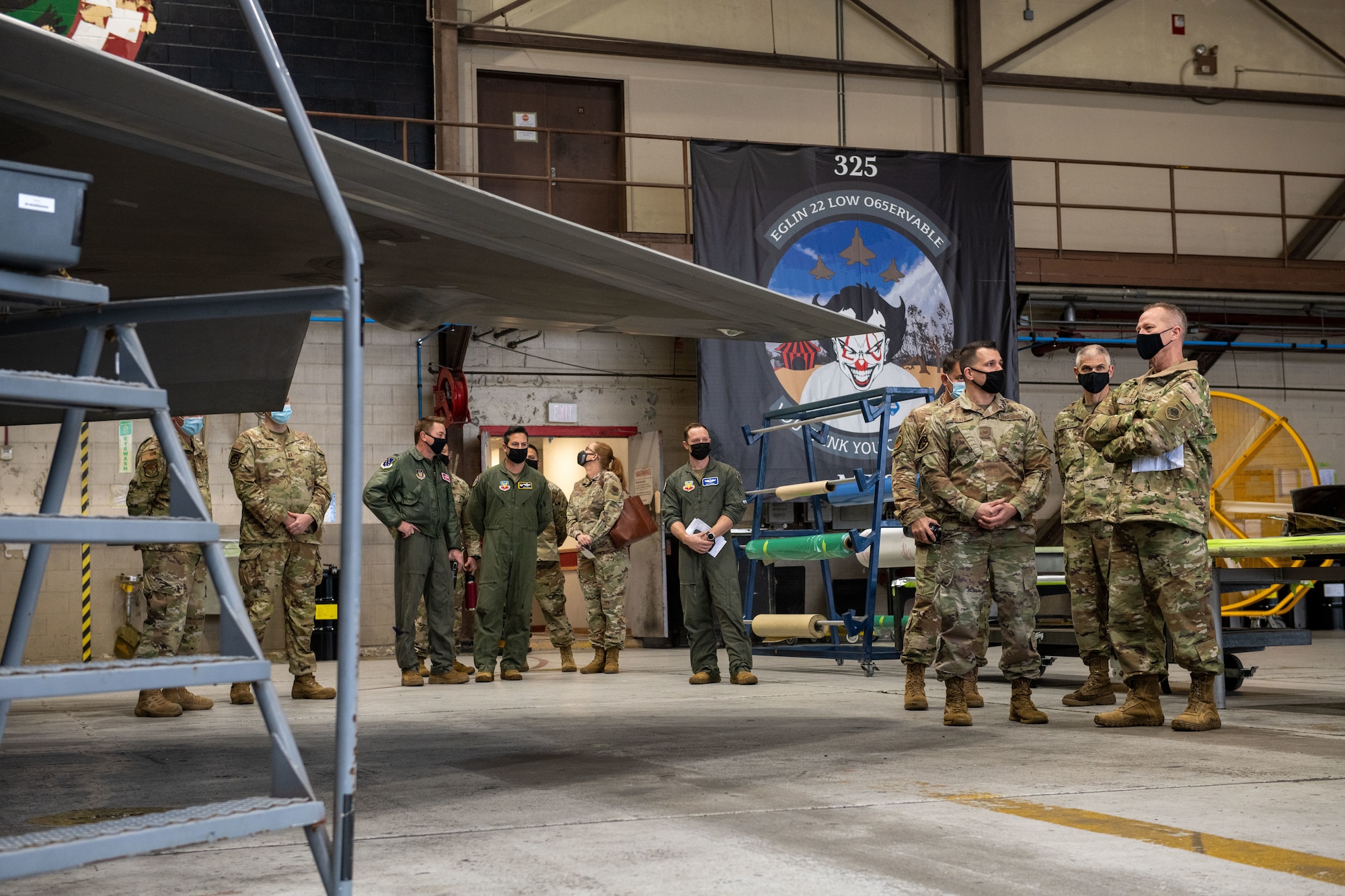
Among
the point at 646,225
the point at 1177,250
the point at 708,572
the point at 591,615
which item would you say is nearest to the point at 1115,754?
the point at 708,572

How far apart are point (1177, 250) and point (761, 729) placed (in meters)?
11.4

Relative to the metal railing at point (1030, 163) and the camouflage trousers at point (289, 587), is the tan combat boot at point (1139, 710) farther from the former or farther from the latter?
the metal railing at point (1030, 163)

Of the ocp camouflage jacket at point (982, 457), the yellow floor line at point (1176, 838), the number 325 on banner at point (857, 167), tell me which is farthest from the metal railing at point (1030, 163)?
the yellow floor line at point (1176, 838)

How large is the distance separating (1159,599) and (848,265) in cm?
764

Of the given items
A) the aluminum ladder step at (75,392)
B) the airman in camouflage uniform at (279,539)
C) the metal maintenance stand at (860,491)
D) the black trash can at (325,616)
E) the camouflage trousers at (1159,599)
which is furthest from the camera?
the black trash can at (325,616)

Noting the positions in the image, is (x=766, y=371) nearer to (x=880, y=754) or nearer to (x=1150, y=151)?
(x=1150, y=151)

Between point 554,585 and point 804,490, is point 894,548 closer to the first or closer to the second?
point 804,490

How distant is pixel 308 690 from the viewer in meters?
7.34

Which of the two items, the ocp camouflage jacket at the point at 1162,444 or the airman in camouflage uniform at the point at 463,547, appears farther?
the airman in camouflage uniform at the point at 463,547

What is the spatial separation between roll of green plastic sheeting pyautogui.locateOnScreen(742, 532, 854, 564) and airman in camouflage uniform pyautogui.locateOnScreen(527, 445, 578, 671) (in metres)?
1.49

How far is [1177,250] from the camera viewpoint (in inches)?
581

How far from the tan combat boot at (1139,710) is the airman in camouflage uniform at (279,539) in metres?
4.36

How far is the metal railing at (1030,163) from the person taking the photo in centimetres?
1202

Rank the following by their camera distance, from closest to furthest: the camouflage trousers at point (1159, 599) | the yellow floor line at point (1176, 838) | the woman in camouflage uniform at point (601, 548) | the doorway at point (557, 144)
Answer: the yellow floor line at point (1176, 838) < the camouflage trousers at point (1159, 599) < the woman in camouflage uniform at point (601, 548) < the doorway at point (557, 144)
